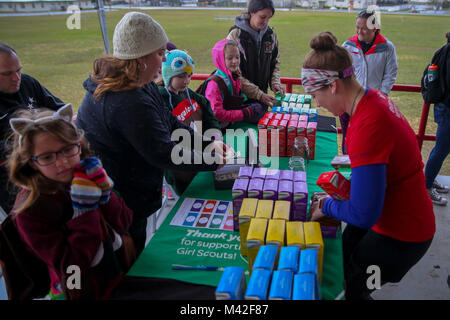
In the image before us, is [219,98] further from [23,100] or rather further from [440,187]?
[440,187]

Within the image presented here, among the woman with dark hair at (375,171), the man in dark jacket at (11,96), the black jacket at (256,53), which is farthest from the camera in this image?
the black jacket at (256,53)

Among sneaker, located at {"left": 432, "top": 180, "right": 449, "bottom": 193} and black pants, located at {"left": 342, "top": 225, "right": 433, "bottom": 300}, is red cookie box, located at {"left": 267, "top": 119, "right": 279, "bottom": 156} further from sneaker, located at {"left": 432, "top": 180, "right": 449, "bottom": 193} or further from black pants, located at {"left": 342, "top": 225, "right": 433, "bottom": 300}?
sneaker, located at {"left": 432, "top": 180, "right": 449, "bottom": 193}

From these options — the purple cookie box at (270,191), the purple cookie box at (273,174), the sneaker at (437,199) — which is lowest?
the sneaker at (437,199)

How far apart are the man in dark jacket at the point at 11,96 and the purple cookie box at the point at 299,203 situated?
75.7 inches

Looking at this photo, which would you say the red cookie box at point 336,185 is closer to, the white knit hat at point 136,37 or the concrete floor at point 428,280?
the white knit hat at point 136,37

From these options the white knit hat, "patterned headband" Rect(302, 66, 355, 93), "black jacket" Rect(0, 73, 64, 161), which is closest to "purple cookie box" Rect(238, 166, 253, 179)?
"patterned headband" Rect(302, 66, 355, 93)

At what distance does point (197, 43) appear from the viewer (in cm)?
2794

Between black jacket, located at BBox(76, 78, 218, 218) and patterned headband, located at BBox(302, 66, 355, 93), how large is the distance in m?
0.77

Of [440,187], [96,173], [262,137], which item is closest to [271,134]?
[262,137]

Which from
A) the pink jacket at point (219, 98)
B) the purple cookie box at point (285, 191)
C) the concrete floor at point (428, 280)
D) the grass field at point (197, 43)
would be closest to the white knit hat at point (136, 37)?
→ the purple cookie box at point (285, 191)

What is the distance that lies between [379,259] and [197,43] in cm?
2862

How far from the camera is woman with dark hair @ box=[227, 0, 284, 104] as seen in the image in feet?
12.1

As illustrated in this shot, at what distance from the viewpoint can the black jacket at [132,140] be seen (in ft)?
5.21
